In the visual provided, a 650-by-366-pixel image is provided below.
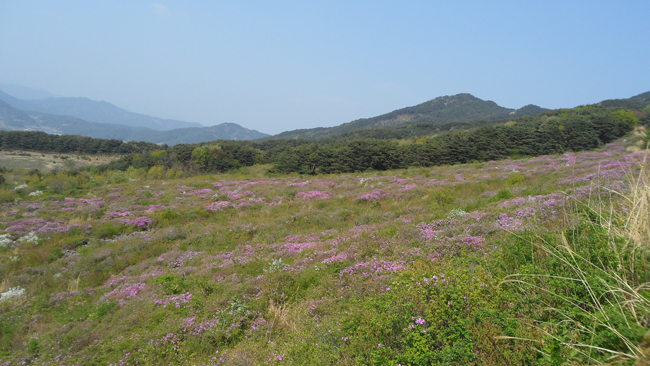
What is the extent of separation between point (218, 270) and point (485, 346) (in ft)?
22.7

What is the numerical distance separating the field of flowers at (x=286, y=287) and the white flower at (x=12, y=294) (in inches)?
1.7

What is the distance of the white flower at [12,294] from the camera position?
279 inches

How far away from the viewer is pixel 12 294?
7.24 metres

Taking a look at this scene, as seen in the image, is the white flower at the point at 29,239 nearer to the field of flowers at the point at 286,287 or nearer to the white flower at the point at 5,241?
the field of flowers at the point at 286,287

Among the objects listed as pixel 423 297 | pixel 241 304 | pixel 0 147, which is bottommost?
pixel 241 304

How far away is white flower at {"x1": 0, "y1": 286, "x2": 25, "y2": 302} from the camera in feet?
23.3

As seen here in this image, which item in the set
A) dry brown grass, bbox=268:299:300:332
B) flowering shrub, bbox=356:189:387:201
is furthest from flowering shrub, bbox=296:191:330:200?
dry brown grass, bbox=268:299:300:332

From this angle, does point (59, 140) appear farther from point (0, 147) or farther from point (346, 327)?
point (346, 327)

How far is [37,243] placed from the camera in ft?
35.4

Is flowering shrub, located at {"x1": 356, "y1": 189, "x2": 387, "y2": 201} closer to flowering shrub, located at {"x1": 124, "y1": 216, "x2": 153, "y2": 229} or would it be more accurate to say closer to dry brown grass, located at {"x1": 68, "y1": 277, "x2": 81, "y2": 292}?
flowering shrub, located at {"x1": 124, "y1": 216, "x2": 153, "y2": 229}

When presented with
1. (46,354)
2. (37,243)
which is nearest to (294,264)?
(46,354)

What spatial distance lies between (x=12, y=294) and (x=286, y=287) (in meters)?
8.25

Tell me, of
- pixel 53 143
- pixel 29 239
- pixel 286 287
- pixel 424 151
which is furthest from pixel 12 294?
pixel 53 143

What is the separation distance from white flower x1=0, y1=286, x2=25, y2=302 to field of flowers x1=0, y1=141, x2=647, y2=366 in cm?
4
